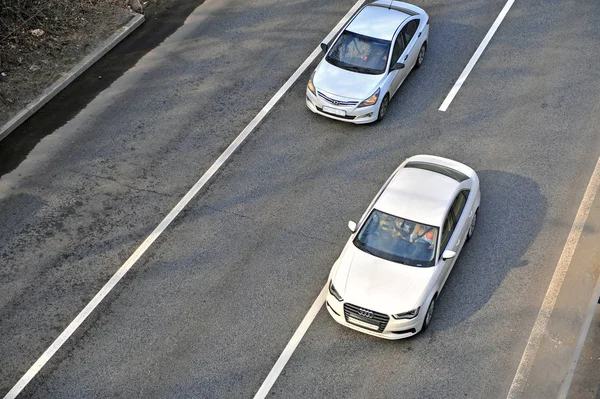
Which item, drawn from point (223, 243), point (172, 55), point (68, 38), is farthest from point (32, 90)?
point (223, 243)

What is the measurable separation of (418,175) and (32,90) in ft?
30.3

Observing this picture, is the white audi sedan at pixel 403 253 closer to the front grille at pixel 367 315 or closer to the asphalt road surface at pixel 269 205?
the front grille at pixel 367 315

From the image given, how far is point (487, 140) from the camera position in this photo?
1769cm

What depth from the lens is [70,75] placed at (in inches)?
751

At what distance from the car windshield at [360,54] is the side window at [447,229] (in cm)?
492

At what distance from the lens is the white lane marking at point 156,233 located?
13266mm

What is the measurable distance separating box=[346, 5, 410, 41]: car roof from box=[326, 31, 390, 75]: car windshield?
0.52ft

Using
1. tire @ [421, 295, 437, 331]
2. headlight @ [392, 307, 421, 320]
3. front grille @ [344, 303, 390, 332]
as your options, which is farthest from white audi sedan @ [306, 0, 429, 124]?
headlight @ [392, 307, 421, 320]

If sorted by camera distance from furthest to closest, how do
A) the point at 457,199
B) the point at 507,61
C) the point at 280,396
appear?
the point at 507,61 < the point at 457,199 < the point at 280,396

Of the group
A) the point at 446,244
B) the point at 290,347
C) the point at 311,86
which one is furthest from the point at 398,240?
the point at 311,86

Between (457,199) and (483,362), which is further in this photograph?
(457,199)

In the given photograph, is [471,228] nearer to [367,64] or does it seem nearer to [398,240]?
[398,240]

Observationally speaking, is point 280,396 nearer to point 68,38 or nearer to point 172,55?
point 172,55

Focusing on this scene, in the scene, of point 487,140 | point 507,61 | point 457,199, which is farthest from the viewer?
point 507,61
